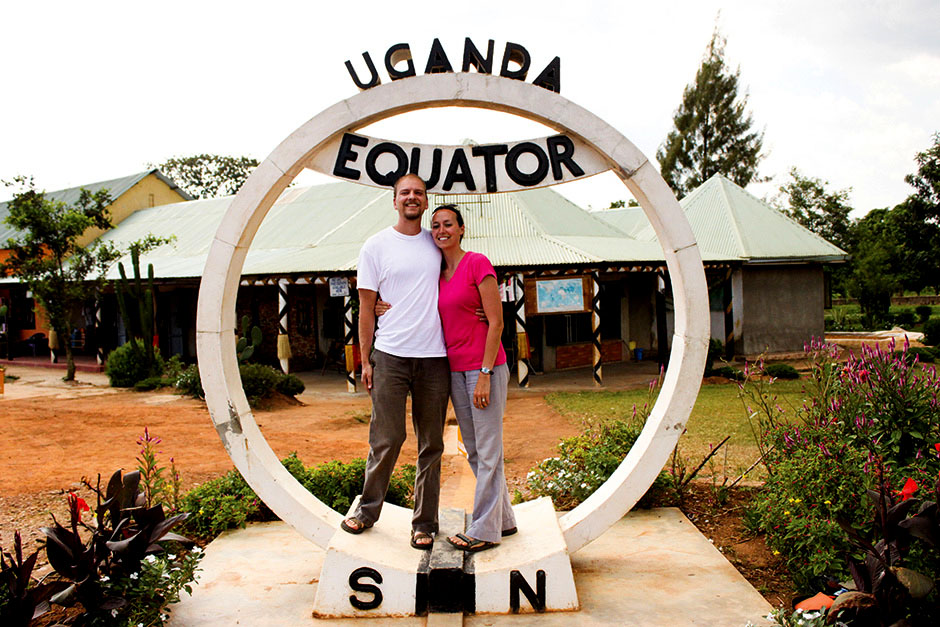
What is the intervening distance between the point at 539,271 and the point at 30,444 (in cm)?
956

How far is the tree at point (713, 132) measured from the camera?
37.5 meters

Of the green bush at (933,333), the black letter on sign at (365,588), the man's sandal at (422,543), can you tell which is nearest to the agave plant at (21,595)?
the black letter on sign at (365,588)

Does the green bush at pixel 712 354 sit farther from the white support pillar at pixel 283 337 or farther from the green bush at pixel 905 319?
the green bush at pixel 905 319

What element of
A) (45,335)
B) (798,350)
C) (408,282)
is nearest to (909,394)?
(408,282)

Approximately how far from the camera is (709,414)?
11.4 m

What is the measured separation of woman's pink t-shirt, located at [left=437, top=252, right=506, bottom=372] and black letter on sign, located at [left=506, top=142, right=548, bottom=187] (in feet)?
2.19

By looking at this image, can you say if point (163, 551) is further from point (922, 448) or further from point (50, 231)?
point (50, 231)

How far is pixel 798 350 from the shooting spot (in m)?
19.2

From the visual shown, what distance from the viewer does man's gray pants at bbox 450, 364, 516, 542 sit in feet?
13.0

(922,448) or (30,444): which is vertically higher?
(922,448)

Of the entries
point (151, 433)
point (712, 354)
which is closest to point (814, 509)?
point (151, 433)

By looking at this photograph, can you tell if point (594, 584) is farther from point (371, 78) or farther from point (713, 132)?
point (713, 132)

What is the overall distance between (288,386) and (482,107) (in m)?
10.7

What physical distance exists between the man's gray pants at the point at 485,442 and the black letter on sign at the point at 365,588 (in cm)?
44
